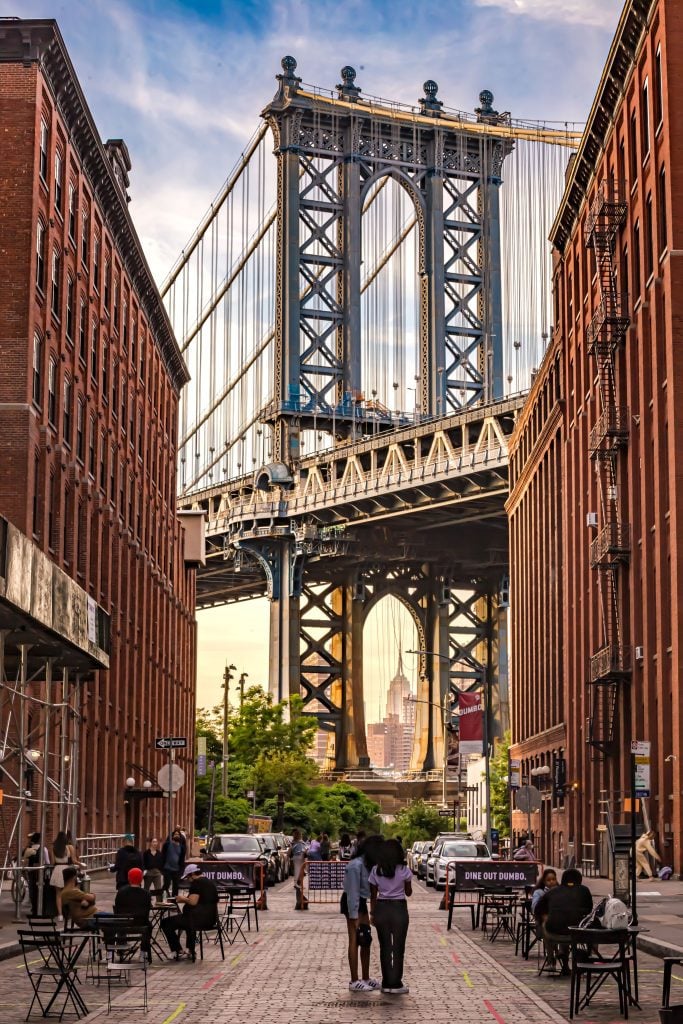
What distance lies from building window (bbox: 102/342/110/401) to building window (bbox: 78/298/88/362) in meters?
4.23

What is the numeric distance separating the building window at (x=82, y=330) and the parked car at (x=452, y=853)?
66.1 ft

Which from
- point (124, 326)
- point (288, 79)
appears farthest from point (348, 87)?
point (124, 326)

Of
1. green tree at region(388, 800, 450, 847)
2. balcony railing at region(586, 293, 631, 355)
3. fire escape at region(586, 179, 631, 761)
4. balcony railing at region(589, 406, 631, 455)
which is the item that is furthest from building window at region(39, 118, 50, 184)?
green tree at region(388, 800, 450, 847)

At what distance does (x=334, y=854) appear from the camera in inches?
2542

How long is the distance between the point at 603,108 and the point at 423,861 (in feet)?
83.5

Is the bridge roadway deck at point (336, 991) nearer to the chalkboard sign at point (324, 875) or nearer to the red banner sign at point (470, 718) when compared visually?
the chalkboard sign at point (324, 875)

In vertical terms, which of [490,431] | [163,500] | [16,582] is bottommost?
[16,582]

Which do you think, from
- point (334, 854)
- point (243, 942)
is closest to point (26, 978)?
point (243, 942)

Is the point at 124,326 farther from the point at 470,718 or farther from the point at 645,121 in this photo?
the point at 645,121

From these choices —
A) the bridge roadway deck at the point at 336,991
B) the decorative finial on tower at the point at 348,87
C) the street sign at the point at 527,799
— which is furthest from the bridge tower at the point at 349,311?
the bridge roadway deck at the point at 336,991

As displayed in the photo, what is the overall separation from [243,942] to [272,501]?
93.5 m

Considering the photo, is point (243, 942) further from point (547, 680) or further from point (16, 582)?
point (547, 680)

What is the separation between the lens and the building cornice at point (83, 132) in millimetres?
49500

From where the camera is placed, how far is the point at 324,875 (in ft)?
126
